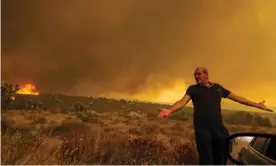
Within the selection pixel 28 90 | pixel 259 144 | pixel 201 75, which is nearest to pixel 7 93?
pixel 28 90

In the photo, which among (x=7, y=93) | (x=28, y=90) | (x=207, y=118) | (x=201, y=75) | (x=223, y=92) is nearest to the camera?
(x=207, y=118)

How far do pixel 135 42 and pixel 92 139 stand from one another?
1.89m

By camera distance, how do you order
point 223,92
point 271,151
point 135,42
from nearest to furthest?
point 271,151 < point 223,92 < point 135,42

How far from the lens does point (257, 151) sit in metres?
1.62

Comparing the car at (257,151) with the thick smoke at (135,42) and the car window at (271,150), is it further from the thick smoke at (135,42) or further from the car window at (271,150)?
the thick smoke at (135,42)

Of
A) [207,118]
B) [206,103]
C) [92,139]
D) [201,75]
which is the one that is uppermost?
[201,75]

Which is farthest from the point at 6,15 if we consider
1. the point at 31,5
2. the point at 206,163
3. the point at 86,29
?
the point at 206,163

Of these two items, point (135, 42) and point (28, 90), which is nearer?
point (28, 90)

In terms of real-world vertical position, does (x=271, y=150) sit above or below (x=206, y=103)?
below

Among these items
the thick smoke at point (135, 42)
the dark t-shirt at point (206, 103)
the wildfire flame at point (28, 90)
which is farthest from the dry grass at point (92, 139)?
the dark t-shirt at point (206, 103)

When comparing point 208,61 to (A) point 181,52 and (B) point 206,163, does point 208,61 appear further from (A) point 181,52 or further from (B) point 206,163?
(B) point 206,163

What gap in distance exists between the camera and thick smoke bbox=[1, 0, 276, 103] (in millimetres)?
6184

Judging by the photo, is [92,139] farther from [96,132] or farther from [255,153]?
[255,153]

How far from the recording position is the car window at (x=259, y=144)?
158cm
